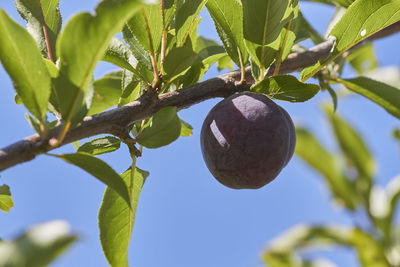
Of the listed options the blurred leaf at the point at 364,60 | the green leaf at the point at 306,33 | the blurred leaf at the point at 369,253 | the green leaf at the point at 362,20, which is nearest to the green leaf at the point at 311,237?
the blurred leaf at the point at 369,253

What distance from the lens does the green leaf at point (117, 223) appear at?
1.02 m

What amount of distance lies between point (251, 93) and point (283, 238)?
8.46ft

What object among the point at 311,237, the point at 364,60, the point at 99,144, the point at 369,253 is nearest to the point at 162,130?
the point at 99,144

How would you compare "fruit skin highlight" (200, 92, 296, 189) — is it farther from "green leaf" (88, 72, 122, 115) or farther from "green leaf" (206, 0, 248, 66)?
"green leaf" (88, 72, 122, 115)

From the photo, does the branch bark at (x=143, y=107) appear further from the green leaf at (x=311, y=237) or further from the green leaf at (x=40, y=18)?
the green leaf at (x=311, y=237)

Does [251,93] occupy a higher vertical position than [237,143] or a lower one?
higher

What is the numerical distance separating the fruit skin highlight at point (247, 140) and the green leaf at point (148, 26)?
191mm

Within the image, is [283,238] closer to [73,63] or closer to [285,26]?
[285,26]

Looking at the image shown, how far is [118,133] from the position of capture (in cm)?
92

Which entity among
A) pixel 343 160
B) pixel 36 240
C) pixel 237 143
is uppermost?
pixel 343 160

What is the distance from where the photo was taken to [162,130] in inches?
35.4

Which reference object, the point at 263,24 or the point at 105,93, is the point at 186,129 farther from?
the point at 263,24

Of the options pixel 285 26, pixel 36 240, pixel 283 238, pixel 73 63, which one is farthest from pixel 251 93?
pixel 283 238

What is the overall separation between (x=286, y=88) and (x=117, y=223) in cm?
46
